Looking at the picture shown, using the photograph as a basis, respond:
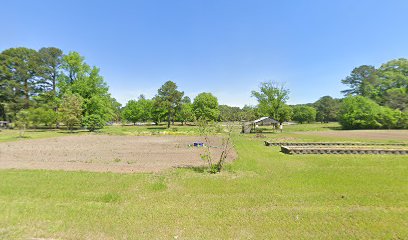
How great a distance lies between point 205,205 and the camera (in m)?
5.91

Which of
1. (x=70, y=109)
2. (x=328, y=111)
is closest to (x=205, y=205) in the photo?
(x=70, y=109)

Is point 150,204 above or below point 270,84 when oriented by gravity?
below

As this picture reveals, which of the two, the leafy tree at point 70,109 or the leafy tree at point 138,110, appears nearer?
the leafy tree at point 70,109

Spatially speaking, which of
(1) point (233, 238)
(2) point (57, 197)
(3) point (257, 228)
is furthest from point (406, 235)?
(2) point (57, 197)

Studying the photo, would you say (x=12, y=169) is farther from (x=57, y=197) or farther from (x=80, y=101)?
(x=80, y=101)

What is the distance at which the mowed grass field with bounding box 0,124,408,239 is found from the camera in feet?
14.5

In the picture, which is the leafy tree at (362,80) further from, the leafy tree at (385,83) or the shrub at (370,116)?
the shrub at (370,116)

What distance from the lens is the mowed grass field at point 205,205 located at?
14.5ft

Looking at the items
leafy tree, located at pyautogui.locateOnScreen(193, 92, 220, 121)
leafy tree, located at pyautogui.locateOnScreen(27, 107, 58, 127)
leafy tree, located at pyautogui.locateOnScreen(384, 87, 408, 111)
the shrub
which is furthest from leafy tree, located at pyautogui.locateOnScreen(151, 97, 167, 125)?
leafy tree, located at pyautogui.locateOnScreen(384, 87, 408, 111)

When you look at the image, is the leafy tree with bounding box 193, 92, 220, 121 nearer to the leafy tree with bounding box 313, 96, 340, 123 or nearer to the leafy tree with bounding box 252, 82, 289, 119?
the leafy tree with bounding box 252, 82, 289, 119

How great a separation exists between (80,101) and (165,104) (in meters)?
22.6

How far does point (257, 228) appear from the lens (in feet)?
15.0

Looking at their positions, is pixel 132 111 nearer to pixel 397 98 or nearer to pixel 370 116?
pixel 370 116

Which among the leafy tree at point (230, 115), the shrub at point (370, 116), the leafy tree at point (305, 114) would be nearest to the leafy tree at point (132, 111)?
the shrub at point (370, 116)
